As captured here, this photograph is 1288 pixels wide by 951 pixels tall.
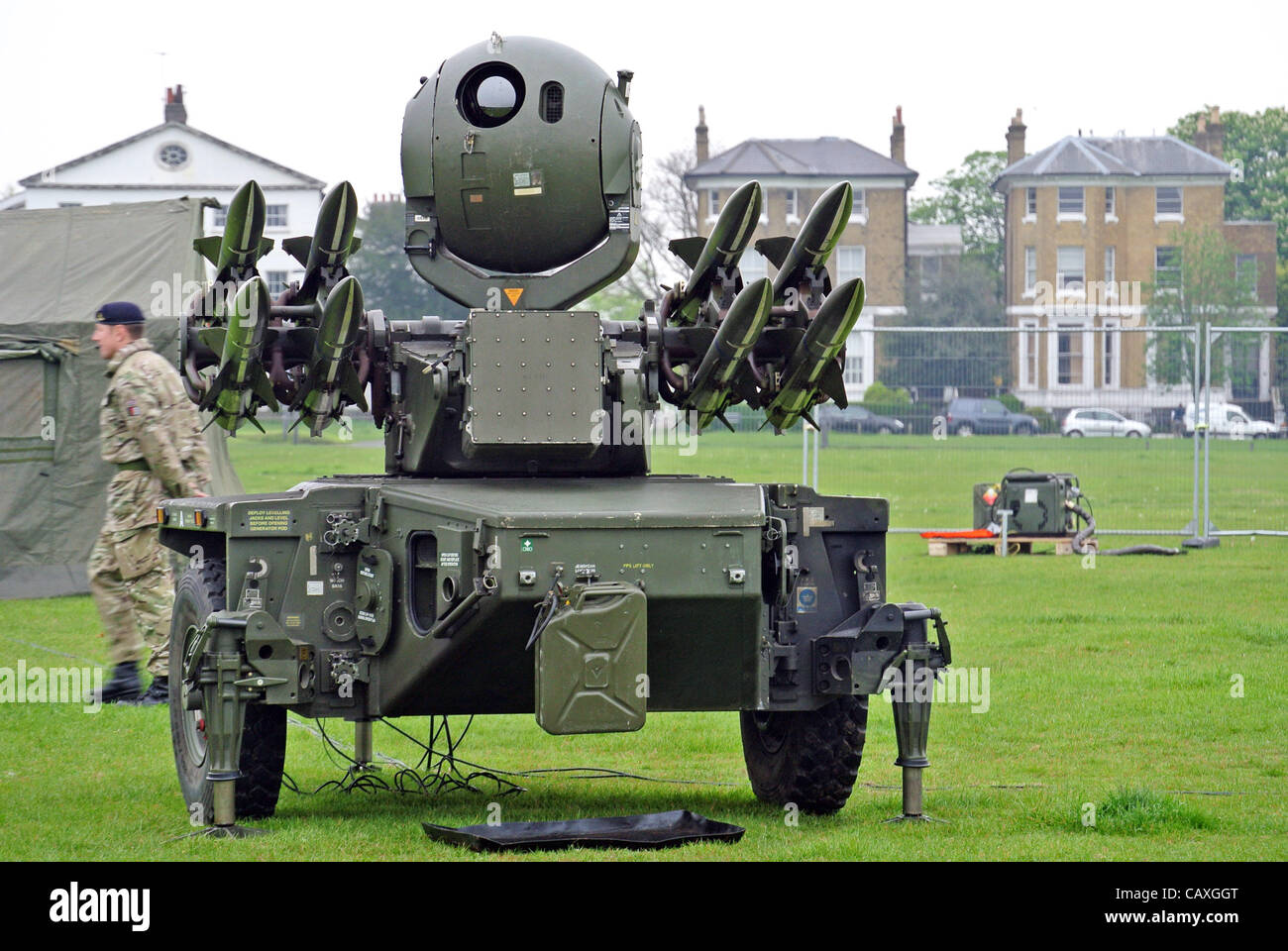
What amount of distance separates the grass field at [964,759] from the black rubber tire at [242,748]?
143 millimetres

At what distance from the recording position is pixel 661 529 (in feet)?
22.3

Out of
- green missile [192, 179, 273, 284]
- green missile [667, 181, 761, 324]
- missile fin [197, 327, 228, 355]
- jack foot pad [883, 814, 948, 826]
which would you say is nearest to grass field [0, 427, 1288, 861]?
jack foot pad [883, 814, 948, 826]

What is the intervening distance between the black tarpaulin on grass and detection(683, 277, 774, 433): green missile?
1.85 metres

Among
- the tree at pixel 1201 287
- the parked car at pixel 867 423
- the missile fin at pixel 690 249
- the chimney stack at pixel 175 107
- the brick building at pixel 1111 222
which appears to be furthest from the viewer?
the brick building at pixel 1111 222

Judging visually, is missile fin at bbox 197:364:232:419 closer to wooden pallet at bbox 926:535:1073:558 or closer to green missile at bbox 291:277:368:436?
green missile at bbox 291:277:368:436

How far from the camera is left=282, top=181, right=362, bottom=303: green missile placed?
7.99 meters

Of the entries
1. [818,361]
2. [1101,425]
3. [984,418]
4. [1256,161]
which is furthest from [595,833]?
[1256,161]

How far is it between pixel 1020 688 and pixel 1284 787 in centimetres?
328

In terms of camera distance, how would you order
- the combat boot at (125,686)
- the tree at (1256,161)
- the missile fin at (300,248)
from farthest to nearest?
the tree at (1256,161), the combat boot at (125,686), the missile fin at (300,248)

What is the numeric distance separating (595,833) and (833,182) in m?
54.3

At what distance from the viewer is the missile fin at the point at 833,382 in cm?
808

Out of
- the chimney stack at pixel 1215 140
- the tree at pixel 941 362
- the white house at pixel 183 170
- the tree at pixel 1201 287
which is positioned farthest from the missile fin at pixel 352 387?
the chimney stack at pixel 1215 140

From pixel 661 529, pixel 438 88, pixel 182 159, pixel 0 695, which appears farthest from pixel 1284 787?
pixel 182 159

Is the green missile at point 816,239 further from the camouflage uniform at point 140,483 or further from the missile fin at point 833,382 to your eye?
the camouflage uniform at point 140,483
